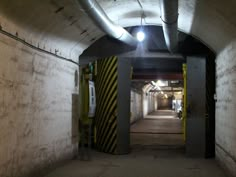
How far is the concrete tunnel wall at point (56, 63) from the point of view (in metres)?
5.03

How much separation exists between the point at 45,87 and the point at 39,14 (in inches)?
62.2

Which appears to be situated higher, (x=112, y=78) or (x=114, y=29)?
(x=114, y=29)

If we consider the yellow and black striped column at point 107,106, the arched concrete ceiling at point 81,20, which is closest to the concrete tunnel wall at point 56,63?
the arched concrete ceiling at point 81,20

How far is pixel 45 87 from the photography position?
6547mm

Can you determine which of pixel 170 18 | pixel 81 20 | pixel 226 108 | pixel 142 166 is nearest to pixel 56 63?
pixel 81 20

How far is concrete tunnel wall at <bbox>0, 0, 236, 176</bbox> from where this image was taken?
16.5 ft

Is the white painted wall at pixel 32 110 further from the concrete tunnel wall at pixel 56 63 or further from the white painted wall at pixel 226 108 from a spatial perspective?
the white painted wall at pixel 226 108

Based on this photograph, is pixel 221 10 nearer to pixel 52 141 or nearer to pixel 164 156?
pixel 52 141

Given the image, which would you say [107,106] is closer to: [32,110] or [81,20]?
[81,20]

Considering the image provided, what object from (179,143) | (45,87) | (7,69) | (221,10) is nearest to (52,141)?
(45,87)

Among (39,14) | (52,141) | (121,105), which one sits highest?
(39,14)

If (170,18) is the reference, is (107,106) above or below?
below

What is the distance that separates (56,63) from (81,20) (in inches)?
40.7

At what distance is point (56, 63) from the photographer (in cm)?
722
